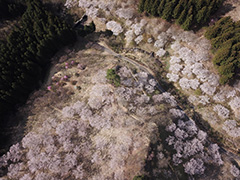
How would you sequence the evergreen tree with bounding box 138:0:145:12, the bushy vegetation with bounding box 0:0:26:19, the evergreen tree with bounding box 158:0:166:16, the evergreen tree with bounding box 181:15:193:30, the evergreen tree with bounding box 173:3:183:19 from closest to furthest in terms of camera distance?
the evergreen tree with bounding box 181:15:193:30, the evergreen tree with bounding box 173:3:183:19, the evergreen tree with bounding box 158:0:166:16, the evergreen tree with bounding box 138:0:145:12, the bushy vegetation with bounding box 0:0:26:19

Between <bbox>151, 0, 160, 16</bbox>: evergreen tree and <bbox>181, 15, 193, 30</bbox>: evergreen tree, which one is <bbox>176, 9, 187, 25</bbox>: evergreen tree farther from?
<bbox>151, 0, 160, 16</bbox>: evergreen tree

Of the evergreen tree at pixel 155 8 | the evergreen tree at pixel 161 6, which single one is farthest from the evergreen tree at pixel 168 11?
the evergreen tree at pixel 155 8

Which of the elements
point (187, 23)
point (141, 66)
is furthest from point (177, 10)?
point (141, 66)

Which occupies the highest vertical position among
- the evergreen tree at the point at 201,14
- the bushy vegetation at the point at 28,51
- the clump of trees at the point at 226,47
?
the evergreen tree at the point at 201,14

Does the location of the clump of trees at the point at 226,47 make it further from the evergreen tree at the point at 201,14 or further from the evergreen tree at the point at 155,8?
the evergreen tree at the point at 155,8

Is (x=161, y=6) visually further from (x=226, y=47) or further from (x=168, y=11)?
(x=226, y=47)

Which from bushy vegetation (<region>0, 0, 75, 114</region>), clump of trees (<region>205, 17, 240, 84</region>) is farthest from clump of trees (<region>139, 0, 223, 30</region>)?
bushy vegetation (<region>0, 0, 75, 114</region>)

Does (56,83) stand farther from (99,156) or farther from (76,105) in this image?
(99,156)
